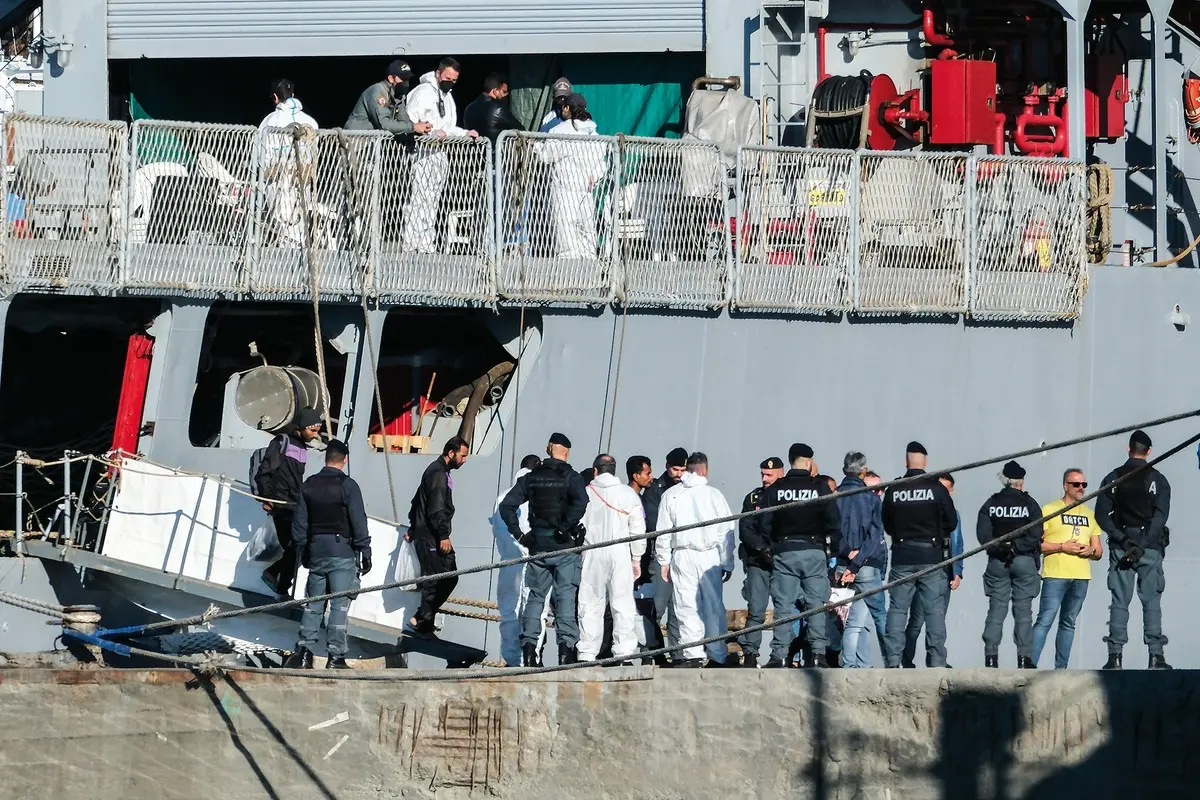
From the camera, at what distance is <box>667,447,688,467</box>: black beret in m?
12.5

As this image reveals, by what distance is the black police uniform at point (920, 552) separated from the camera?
38.1ft

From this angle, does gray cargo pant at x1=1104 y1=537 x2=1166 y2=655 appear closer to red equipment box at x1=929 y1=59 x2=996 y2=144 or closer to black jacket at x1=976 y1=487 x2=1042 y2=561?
black jacket at x1=976 y1=487 x2=1042 y2=561

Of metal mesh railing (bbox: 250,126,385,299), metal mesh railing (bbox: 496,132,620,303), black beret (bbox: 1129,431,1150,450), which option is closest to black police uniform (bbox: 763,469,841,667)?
black beret (bbox: 1129,431,1150,450)

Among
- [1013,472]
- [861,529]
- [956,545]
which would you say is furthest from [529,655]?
[1013,472]

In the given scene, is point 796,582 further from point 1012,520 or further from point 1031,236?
point 1031,236

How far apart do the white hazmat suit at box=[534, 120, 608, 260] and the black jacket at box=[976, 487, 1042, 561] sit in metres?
3.50

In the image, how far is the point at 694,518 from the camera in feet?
38.3

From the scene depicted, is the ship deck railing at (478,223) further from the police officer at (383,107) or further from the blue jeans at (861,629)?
the blue jeans at (861,629)

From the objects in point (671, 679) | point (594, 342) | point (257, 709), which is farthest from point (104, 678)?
point (594, 342)

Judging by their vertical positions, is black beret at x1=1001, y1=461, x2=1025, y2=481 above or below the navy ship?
below

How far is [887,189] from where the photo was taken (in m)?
13.9

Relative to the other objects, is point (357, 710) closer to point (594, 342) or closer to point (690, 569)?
point (690, 569)

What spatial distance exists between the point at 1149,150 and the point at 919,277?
3.56 meters

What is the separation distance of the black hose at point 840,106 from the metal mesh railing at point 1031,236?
1143 mm
